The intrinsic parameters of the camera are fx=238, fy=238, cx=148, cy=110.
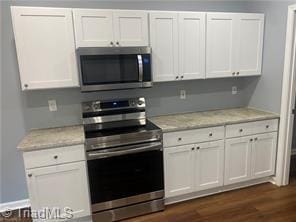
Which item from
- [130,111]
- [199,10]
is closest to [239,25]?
[199,10]

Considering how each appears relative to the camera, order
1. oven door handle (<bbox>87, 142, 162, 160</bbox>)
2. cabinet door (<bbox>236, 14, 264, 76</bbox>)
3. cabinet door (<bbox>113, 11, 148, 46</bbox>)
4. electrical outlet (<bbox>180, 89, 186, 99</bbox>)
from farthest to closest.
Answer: electrical outlet (<bbox>180, 89, 186, 99</bbox>) < cabinet door (<bbox>236, 14, 264, 76</bbox>) < cabinet door (<bbox>113, 11, 148, 46</bbox>) < oven door handle (<bbox>87, 142, 162, 160</bbox>)

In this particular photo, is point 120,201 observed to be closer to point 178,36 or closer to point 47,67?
point 47,67

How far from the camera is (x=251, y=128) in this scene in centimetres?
284

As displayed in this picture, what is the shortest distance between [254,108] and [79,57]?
2421 millimetres

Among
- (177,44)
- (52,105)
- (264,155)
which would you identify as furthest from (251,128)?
(52,105)

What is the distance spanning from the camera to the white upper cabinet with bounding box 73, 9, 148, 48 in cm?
234

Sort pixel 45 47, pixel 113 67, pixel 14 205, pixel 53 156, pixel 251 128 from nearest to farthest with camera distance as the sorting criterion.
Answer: pixel 53 156
pixel 45 47
pixel 113 67
pixel 14 205
pixel 251 128

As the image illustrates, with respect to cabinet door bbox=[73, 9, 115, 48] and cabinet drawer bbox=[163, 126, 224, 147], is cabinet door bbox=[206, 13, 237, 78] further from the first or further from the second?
cabinet door bbox=[73, 9, 115, 48]

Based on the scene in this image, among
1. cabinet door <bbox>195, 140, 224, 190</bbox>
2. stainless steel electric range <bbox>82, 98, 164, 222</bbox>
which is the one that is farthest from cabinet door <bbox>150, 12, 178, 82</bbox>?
cabinet door <bbox>195, 140, 224, 190</bbox>

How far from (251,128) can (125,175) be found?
1595 millimetres

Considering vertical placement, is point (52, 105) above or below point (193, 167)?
above

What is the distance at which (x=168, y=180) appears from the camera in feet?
8.60

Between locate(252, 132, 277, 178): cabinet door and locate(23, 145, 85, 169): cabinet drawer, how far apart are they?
2.06 metres

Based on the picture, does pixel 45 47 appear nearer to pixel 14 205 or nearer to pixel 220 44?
pixel 14 205
